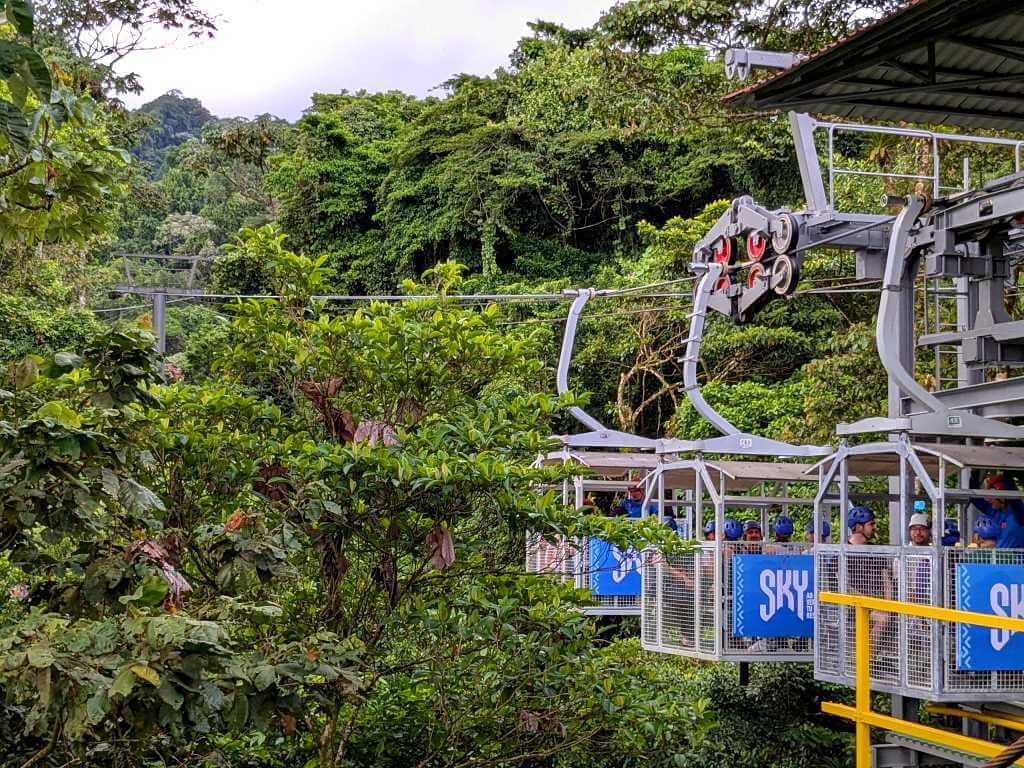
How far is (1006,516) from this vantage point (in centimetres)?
828

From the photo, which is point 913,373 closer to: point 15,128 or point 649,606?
point 649,606

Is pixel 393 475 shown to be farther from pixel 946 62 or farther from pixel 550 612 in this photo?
pixel 946 62

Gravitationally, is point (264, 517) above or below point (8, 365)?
below

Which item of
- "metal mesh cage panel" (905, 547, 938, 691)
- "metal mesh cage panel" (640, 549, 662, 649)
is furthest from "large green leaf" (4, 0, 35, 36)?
"metal mesh cage panel" (640, 549, 662, 649)

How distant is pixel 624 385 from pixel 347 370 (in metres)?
16.2

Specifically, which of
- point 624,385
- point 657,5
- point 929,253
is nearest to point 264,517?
point 929,253

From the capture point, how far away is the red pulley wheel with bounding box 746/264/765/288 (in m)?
10.3

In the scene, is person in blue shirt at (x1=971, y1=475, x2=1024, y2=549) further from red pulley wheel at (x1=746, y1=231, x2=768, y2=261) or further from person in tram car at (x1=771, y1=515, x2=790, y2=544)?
red pulley wheel at (x1=746, y1=231, x2=768, y2=261)

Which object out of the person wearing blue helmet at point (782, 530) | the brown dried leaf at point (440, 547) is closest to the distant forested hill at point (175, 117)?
the person wearing blue helmet at point (782, 530)

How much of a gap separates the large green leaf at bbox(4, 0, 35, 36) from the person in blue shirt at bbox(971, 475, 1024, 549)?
708cm

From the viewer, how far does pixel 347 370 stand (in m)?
6.01

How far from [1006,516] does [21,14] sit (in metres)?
7.32

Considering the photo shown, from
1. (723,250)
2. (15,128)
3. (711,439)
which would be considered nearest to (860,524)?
(711,439)

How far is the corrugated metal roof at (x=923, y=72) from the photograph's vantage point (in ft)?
23.2
